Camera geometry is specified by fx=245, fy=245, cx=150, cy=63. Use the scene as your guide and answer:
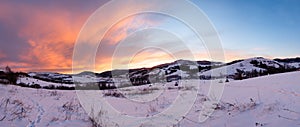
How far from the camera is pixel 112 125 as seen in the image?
196 inches

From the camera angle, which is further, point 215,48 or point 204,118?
point 215,48

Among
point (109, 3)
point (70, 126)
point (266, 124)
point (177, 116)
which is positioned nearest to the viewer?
point (266, 124)

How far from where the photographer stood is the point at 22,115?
541 cm

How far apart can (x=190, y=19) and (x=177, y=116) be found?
4.39 m

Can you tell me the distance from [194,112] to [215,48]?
3.07 meters

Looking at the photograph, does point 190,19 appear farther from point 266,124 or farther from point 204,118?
point 266,124

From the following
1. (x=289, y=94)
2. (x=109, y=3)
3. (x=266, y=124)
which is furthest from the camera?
(x=109, y=3)

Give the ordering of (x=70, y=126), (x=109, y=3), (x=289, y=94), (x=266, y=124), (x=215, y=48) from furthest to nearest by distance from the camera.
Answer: (x=109, y=3) < (x=215, y=48) < (x=289, y=94) < (x=70, y=126) < (x=266, y=124)

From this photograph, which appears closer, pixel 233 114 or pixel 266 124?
pixel 266 124

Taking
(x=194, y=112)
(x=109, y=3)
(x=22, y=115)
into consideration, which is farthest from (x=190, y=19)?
(x=22, y=115)

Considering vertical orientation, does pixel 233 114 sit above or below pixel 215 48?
below

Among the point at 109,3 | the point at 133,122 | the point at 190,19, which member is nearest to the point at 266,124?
the point at 133,122

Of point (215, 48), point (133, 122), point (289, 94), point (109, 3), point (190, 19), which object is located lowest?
point (133, 122)

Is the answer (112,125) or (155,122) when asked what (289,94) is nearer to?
(155,122)
